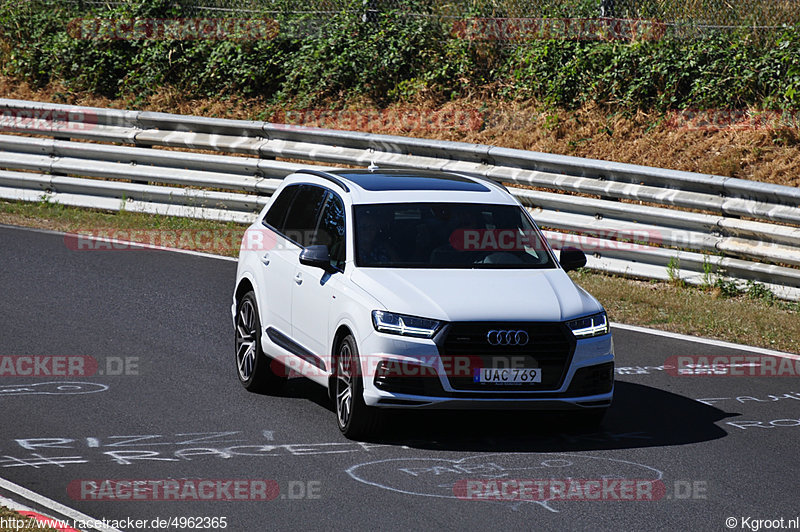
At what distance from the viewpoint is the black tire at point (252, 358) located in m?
10.0

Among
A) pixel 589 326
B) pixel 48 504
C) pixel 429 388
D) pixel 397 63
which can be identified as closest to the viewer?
pixel 48 504

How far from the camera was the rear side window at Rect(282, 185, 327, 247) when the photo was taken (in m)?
9.95

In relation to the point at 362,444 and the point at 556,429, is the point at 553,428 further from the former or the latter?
the point at 362,444

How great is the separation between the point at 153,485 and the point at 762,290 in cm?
823

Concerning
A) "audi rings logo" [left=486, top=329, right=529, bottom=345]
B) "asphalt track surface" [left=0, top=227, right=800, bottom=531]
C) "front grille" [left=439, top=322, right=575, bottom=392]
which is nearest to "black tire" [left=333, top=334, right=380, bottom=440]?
"asphalt track surface" [left=0, top=227, right=800, bottom=531]

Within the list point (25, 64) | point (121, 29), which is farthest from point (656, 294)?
point (25, 64)

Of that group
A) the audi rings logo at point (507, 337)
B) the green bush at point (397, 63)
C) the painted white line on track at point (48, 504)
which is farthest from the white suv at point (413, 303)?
the green bush at point (397, 63)

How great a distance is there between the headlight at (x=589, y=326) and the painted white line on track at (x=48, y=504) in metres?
3.41

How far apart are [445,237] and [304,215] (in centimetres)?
136

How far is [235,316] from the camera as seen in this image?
10.7m

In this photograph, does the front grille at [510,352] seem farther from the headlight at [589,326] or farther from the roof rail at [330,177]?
the roof rail at [330,177]

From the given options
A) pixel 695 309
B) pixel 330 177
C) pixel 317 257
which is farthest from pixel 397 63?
pixel 317 257

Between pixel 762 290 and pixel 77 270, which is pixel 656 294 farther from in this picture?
pixel 77 270

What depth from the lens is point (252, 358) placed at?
1019 cm
